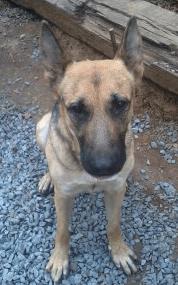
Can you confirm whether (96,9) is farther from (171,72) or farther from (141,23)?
(171,72)

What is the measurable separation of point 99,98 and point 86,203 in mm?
1604

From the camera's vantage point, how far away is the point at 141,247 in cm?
407

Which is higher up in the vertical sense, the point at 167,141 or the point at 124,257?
the point at 167,141

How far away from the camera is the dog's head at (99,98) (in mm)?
2959

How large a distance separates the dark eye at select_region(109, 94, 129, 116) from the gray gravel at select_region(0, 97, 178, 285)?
1.47 meters

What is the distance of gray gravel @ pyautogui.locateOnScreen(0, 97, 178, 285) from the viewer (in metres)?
3.88

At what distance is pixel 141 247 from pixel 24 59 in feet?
9.86

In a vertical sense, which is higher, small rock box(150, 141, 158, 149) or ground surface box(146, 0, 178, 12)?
ground surface box(146, 0, 178, 12)

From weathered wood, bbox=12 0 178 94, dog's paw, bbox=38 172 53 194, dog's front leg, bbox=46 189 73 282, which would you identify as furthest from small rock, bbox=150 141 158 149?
dog's front leg, bbox=46 189 73 282

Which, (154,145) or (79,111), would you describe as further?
(154,145)

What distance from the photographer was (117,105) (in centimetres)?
302

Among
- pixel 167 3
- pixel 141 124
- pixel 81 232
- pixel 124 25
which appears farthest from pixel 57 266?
pixel 167 3

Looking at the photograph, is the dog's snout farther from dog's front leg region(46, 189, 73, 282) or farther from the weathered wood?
the weathered wood

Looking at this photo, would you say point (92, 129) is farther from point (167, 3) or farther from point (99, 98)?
point (167, 3)
